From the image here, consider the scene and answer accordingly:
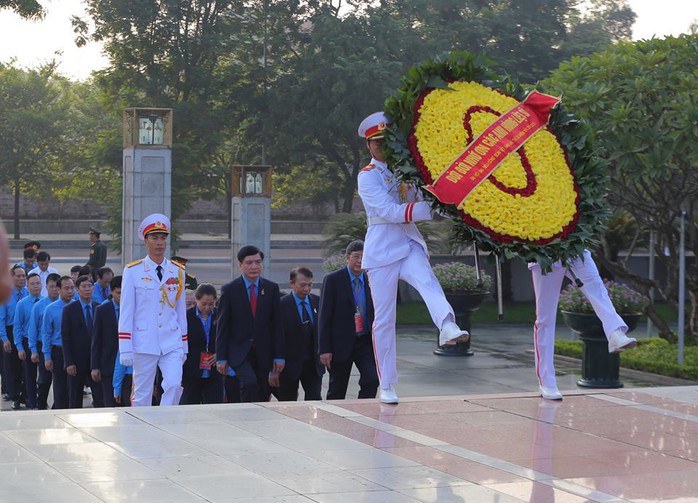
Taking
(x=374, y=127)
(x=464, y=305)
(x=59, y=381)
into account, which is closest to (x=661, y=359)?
(x=464, y=305)

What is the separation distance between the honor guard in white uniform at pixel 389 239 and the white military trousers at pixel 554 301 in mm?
846

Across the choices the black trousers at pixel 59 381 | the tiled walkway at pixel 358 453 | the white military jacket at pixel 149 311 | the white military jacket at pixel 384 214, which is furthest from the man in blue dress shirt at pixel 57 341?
the white military jacket at pixel 384 214

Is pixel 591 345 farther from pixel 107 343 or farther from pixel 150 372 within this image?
pixel 150 372

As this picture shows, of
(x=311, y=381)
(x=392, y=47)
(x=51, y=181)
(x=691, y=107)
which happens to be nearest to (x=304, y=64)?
(x=392, y=47)

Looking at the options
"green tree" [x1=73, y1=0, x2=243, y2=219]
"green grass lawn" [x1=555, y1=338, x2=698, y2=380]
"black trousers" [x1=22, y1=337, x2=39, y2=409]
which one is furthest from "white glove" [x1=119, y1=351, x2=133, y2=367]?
"green tree" [x1=73, y1=0, x2=243, y2=219]

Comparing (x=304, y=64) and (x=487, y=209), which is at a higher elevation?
(x=304, y=64)

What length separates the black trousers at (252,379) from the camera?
1043 cm

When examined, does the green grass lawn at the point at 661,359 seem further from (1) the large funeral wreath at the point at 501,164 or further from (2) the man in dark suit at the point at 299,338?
(1) the large funeral wreath at the point at 501,164

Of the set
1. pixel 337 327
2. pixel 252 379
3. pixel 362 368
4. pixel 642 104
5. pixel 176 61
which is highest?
pixel 176 61

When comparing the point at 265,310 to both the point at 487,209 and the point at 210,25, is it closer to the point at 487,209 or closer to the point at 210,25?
the point at 487,209

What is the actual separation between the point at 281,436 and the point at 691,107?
9655 mm

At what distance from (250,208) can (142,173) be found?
372 centimetres

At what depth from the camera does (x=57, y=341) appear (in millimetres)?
12867

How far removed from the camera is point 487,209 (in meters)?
8.00
